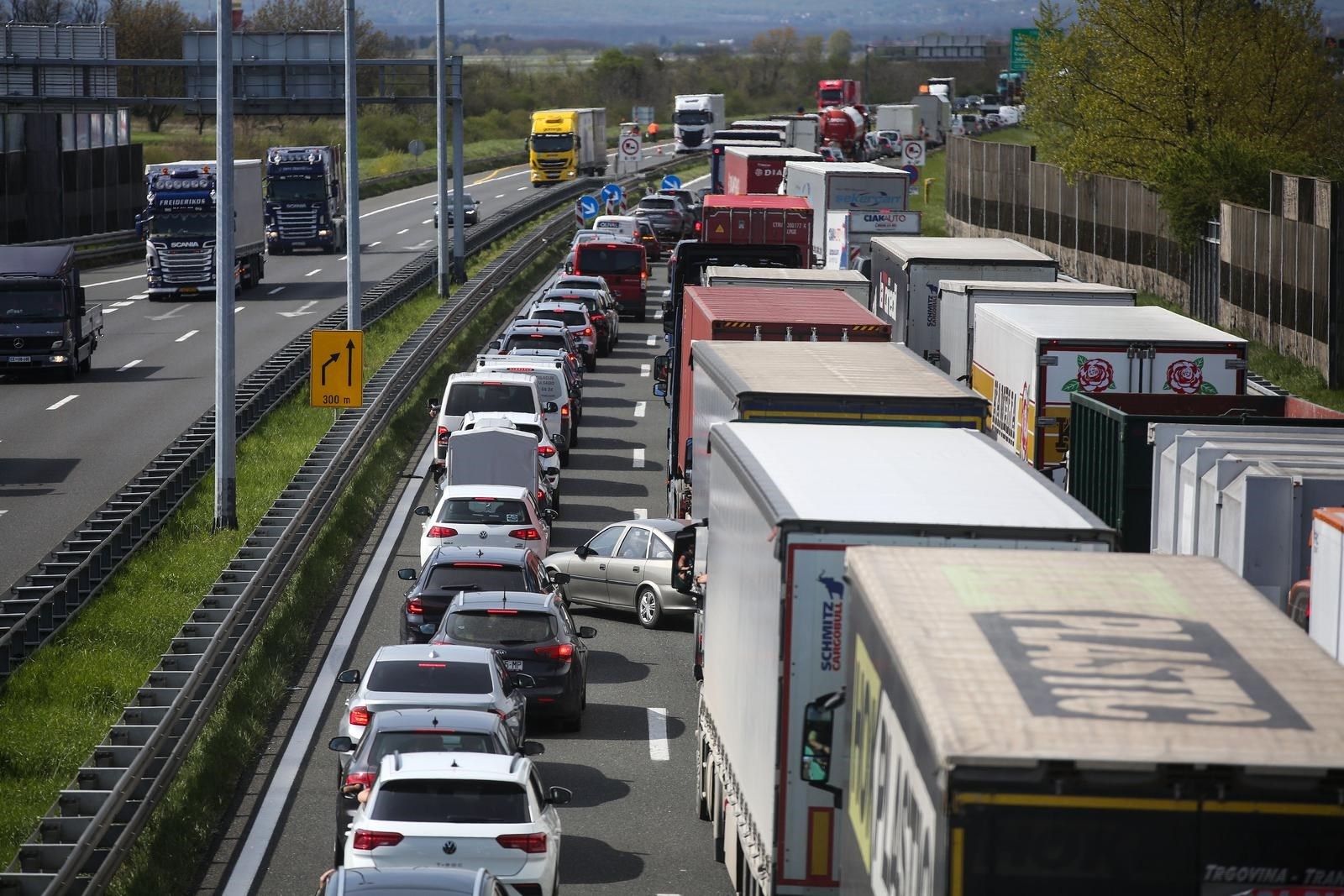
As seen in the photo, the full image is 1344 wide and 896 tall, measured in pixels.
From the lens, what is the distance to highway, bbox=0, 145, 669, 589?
1095 inches

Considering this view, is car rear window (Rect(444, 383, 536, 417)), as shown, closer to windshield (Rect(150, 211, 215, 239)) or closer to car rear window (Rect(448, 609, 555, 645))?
car rear window (Rect(448, 609, 555, 645))

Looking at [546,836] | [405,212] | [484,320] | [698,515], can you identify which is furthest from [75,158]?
[546,836]

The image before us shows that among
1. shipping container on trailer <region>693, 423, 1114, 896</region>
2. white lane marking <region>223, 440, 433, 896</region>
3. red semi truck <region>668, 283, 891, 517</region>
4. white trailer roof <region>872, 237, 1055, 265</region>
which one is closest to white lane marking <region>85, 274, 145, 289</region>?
white trailer roof <region>872, 237, 1055, 265</region>

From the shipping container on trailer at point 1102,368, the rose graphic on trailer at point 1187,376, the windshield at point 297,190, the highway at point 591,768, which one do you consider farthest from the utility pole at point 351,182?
the windshield at point 297,190

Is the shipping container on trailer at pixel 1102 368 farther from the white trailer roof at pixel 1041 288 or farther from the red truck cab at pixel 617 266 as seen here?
the red truck cab at pixel 617 266

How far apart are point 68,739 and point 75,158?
2407 inches

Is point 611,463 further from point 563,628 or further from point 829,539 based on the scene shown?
point 829,539

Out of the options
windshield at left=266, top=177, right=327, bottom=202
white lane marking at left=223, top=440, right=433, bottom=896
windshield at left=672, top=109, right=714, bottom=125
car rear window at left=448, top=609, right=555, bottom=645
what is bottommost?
white lane marking at left=223, top=440, right=433, bottom=896

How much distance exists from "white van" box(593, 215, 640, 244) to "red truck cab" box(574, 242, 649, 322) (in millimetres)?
6361

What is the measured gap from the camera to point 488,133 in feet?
488

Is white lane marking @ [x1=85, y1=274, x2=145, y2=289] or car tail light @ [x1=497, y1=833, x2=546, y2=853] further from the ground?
white lane marking @ [x1=85, y1=274, x2=145, y2=289]

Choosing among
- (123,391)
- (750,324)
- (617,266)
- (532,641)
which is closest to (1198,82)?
(617,266)

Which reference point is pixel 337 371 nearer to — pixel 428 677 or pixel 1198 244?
pixel 428 677

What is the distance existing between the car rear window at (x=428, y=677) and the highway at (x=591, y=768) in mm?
1106
